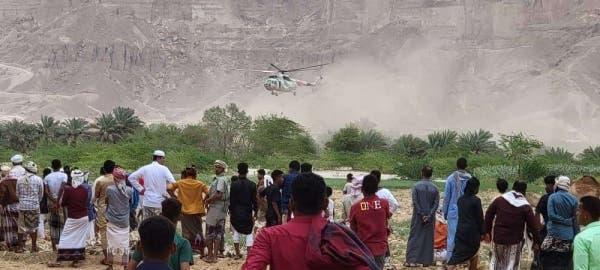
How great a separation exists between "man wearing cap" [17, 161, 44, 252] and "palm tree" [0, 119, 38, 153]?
42.1m

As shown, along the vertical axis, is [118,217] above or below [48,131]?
below

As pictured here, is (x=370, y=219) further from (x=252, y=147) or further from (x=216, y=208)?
(x=252, y=147)

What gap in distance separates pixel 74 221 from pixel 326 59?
106298 mm

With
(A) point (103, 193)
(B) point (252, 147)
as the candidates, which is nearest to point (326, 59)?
(B) point (252, 147)

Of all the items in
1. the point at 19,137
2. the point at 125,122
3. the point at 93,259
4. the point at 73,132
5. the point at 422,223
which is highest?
the point at 125,122

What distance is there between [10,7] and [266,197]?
123836 millimetres

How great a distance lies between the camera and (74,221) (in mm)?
12117

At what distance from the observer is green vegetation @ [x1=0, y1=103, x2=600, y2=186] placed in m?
41.4

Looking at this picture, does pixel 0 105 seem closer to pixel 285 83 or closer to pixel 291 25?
pixel 291 25

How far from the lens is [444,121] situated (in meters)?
99.2

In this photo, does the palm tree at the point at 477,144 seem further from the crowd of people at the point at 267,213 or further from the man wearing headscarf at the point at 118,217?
the man wearing headscarf at the point at 118,217

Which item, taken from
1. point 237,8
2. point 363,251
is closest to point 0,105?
point 237,8

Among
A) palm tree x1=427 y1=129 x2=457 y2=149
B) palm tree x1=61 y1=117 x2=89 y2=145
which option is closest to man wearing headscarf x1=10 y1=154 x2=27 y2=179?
palm tree x1=61 y1=117 x2=89 y2=145

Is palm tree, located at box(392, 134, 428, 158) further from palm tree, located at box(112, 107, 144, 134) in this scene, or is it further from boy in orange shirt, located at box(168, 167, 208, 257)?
boy in orange shirt, located at box(168, 167, 208, 257)
